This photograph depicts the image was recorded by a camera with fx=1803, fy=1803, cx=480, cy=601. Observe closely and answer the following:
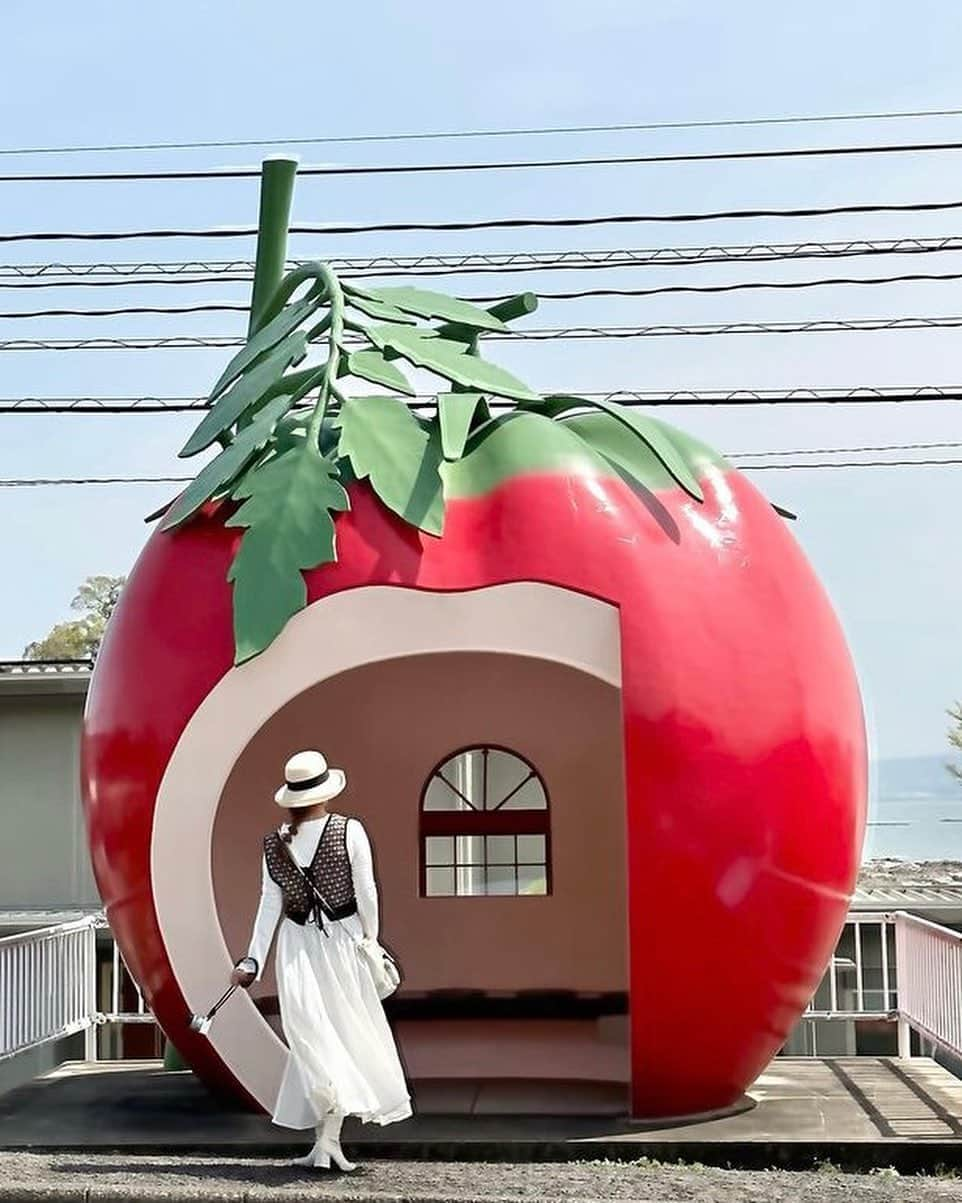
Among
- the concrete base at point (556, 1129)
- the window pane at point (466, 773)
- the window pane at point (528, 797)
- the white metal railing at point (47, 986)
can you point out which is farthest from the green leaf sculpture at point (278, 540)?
the window pane at point (528, 797)

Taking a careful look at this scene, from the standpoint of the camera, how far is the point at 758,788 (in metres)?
8.07

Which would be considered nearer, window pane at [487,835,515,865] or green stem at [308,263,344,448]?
green stem at [308,263,344,448]

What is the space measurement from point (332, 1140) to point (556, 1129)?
130 centimetres

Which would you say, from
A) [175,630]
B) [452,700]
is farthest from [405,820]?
[175,630]

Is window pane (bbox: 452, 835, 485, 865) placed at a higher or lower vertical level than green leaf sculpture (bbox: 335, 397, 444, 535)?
lower

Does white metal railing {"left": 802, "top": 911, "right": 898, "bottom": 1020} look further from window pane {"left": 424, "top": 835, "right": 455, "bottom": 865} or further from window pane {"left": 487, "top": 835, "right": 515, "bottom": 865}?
window pane {"left": 424, "top": 835, "right": 455, "bottom": 865}

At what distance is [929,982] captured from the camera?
1044cm

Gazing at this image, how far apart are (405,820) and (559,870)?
3.26 ft

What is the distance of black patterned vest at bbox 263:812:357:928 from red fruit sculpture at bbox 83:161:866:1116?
3.15 feet

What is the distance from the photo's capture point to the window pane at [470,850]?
13.6 m

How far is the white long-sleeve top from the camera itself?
7332 mm

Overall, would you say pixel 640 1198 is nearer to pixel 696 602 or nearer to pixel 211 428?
pixel 696 602

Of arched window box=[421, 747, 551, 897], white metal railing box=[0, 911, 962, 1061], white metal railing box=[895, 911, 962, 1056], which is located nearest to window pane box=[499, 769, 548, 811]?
arched window box=[421, 747, 551, 897]

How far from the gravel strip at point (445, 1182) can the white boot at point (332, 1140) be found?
6 centimetres
